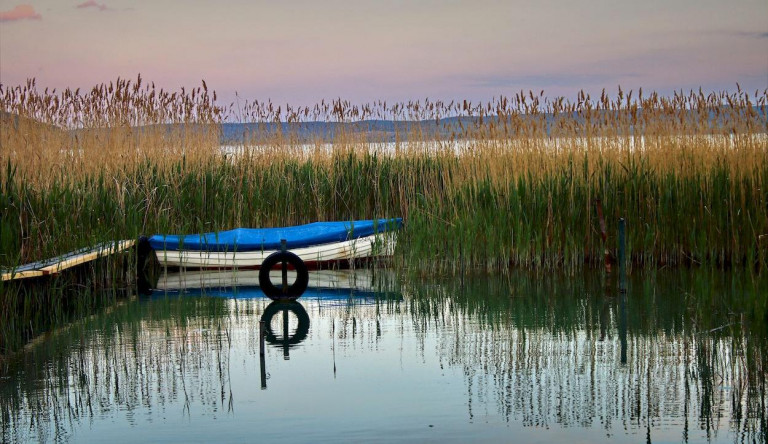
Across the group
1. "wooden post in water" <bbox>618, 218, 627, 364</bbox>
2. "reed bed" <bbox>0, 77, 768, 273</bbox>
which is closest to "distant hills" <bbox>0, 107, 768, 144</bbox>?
"reed bed" <bbox>0, 77, 768, 273</bbox>

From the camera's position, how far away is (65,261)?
8.60 meters

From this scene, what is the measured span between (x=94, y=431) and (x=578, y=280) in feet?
19.1

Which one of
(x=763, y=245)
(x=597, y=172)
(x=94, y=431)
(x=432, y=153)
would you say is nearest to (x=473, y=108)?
(x=432, y=153)

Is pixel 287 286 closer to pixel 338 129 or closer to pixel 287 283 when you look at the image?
pixel 287 283

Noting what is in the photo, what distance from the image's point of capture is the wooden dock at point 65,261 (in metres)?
7.69

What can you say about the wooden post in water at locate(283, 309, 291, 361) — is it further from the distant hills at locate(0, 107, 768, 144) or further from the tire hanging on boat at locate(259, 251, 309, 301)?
the distant hills at locate(0, 107, 768, 144)

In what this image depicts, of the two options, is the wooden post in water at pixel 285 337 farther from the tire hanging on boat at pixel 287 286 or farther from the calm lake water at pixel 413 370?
the tire hanging on boat at pixel 287 286

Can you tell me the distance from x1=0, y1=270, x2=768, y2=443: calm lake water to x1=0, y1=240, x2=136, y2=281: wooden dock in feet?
2.21

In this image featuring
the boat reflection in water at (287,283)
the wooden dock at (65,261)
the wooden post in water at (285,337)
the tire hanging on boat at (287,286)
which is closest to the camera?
the wooden post in water at (285,337)

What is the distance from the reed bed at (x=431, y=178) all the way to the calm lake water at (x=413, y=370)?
149 centimetres

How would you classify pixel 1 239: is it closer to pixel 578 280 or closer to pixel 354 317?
pixel 354 317

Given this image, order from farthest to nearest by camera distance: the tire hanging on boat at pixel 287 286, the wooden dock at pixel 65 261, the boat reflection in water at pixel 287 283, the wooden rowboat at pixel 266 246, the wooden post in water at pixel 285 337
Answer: the wooden rowboat at pixel 266 246
the tire hanging on boat at pixel 287 286
the wooden dock at pixel 65 261
the boat reflection in water at pixel 287 283
the wooden post in water at pixel 285 337

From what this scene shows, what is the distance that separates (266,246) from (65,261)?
8.58 feet

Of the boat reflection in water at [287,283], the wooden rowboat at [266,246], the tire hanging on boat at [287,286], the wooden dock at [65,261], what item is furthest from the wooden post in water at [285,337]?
A: the wooden rowboat at [266,246]
